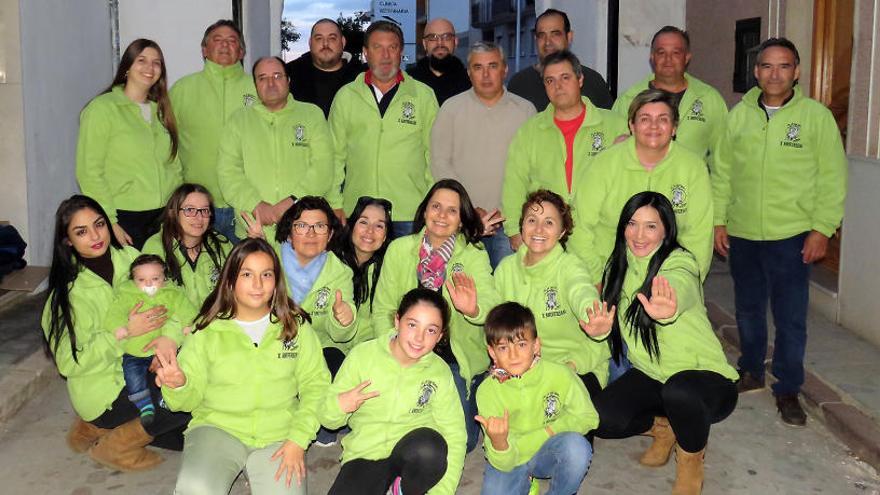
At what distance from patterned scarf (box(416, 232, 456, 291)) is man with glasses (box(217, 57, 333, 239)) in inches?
50.0

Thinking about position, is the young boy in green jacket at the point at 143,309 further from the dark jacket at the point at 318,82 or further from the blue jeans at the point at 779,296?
the blue jeans at the point at 779,296

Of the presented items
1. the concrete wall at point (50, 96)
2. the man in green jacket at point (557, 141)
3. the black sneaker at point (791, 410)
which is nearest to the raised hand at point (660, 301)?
the man in green jacket at point (557, 141)

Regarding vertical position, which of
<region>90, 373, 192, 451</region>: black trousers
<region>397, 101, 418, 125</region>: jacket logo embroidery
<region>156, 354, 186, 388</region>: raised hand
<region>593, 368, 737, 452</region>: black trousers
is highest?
<region>397, 101, 418, 125</region>: jacket logo embroidery

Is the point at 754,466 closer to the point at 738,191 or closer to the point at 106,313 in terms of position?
the point at 738,191

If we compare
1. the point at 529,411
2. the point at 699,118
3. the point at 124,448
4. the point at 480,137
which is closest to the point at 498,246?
the point at 480,137

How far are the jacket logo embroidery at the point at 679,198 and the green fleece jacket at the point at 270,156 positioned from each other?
228 cm

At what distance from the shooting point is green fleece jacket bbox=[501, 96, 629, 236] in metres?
5.56

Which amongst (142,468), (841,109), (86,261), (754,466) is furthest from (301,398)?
(841,109)

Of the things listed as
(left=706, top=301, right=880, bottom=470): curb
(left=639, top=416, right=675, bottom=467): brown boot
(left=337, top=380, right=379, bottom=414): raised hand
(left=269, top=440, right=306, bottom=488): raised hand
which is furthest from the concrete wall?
(left=706, top=301, right=880, bottom=470): curb

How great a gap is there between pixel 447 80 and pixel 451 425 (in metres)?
3.50

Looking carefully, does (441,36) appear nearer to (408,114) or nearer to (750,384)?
(408,114)

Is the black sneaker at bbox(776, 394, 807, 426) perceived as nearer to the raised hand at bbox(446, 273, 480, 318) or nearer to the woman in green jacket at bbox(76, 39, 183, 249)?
the raised hand at bbox(446, 273, 480, 318)

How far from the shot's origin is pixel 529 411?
4.11 m

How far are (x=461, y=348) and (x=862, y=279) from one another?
3.33m
